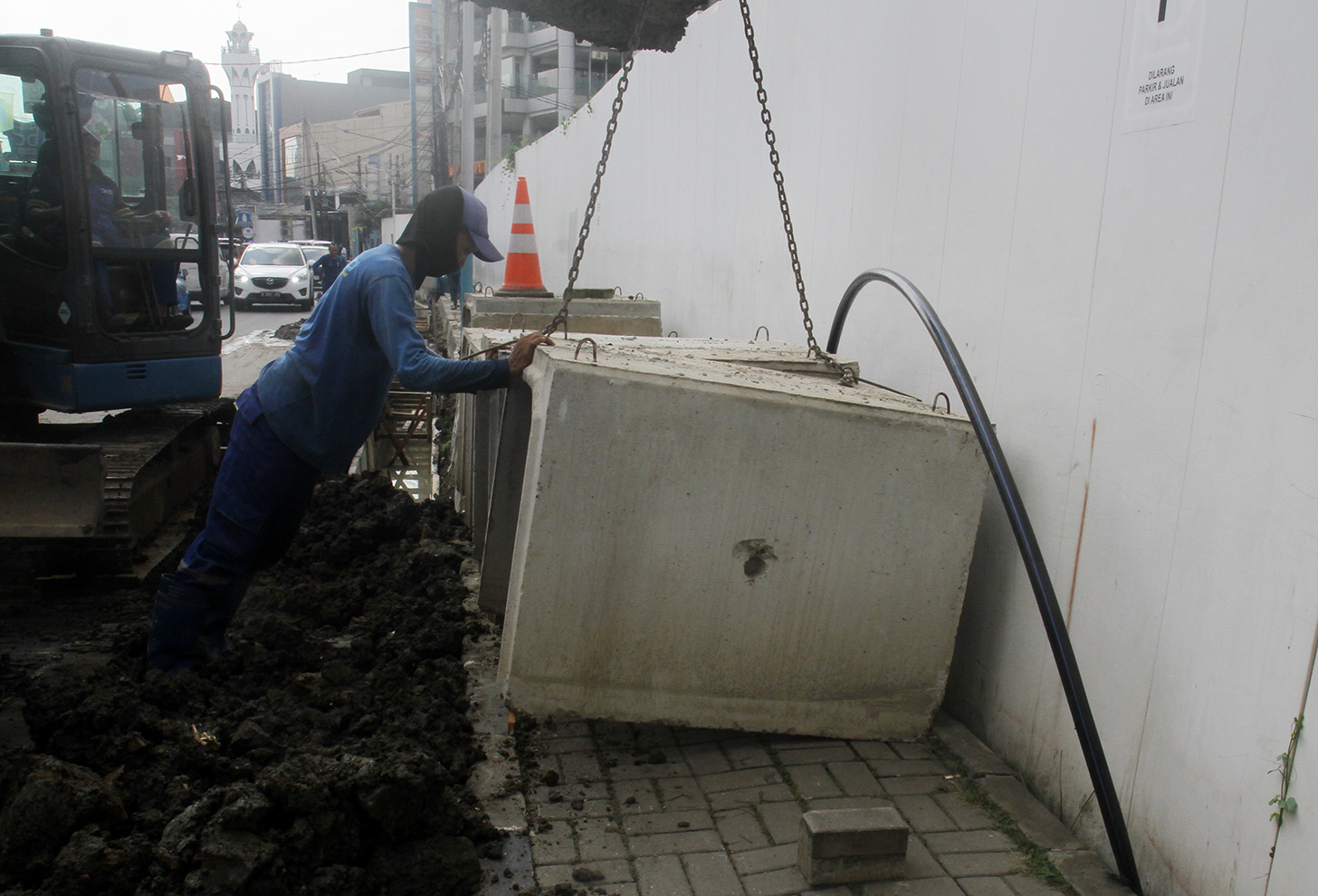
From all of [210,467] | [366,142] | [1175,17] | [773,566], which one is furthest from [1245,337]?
[366,142]

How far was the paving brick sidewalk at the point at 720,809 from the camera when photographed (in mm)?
2568

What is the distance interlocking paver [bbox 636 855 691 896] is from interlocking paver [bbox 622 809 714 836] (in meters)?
0.13

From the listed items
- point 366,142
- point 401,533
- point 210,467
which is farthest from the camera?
point 366,142

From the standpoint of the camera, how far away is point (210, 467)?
7.52 m

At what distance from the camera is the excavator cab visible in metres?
5.89

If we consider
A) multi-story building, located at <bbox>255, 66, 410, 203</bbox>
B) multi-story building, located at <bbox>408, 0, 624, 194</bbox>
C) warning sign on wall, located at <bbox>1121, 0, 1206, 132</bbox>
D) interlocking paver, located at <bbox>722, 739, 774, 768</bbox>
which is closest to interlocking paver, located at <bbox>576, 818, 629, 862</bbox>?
interlocking paver, located at <bbox>722, 739, 774, 768</bbox>

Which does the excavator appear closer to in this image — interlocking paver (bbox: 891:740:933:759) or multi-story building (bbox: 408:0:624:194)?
interlocking paver (bbox: 891:740:933:759)

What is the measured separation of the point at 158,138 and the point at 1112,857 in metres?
6.67

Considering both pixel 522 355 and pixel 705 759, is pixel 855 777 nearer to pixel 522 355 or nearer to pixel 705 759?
pixel 705 759

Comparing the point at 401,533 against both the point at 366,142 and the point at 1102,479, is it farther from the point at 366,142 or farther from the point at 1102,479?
the point at 366,142

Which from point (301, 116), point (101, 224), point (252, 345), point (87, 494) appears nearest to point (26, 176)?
point (101, 224)

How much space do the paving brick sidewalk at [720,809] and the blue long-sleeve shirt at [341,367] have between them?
1167mm

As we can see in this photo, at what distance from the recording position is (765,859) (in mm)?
2658

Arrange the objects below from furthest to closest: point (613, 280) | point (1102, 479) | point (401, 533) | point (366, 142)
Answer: point (366, 142), point (613, 280), point (401, 533), point (1102, 479)
